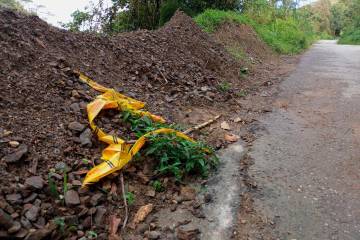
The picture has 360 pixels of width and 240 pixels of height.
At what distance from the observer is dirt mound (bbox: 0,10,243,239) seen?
245 centimetres

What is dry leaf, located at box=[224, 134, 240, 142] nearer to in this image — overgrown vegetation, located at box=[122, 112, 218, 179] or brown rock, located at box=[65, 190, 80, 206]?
overgrown vegetation, located at box=[122, 112, 218, 179]

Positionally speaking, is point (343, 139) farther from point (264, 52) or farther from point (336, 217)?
point (264, 52)

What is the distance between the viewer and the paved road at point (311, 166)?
100 inches

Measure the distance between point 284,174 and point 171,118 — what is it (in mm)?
1443

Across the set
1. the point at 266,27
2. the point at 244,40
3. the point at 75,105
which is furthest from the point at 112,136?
the point at 266,27

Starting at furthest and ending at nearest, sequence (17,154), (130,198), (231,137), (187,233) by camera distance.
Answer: (231,137) < (130,198) < (17,154) < (187,233)

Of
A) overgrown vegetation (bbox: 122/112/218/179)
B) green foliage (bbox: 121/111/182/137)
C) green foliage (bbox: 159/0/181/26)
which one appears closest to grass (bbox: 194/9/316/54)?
green foliage (bbox: 159/0/181/26)

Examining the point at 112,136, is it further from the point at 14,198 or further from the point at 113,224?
the point at 14,198

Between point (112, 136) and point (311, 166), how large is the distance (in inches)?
71.7

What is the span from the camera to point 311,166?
328cm

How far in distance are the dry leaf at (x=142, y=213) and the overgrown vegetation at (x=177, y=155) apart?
243mm

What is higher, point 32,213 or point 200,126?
point 32,213

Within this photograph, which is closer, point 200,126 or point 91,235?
point 91,235

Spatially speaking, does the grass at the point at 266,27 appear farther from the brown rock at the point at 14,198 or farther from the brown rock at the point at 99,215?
the brown rock at the point at 14,198
